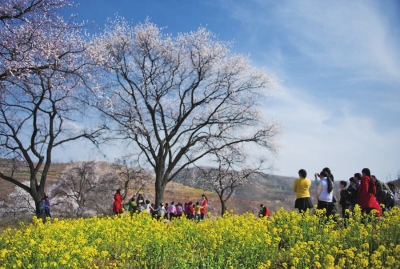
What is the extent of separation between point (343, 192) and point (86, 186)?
124 ft

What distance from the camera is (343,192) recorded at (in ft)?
35.5

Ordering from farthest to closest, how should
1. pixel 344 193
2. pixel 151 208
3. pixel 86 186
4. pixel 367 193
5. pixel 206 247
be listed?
pixel 86 186, pixel 151 208, pixel 344 193, pixel 367 193, pixel 206 247

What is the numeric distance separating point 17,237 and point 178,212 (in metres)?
14.8

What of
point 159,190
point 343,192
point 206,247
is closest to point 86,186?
point 159,190

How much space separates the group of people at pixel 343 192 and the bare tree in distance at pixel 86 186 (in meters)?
33.8

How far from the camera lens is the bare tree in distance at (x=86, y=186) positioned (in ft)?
134

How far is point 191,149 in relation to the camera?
830 inches

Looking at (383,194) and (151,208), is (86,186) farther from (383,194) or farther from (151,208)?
(383,194)

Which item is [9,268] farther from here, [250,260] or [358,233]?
[358,233]

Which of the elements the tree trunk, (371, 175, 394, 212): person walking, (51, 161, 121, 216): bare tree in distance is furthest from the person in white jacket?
(51, 161, 121, 216): bare tree in distance

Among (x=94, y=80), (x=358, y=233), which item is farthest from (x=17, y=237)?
(x=94, y=80)

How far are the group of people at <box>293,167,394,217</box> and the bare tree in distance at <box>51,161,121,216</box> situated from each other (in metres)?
33.8

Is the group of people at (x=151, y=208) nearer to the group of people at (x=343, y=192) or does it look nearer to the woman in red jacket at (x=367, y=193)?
the group of people at (x=343, y=192)

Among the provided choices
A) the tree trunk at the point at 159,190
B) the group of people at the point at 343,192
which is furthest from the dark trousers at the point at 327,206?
the tree trunk at the point at 159,190
